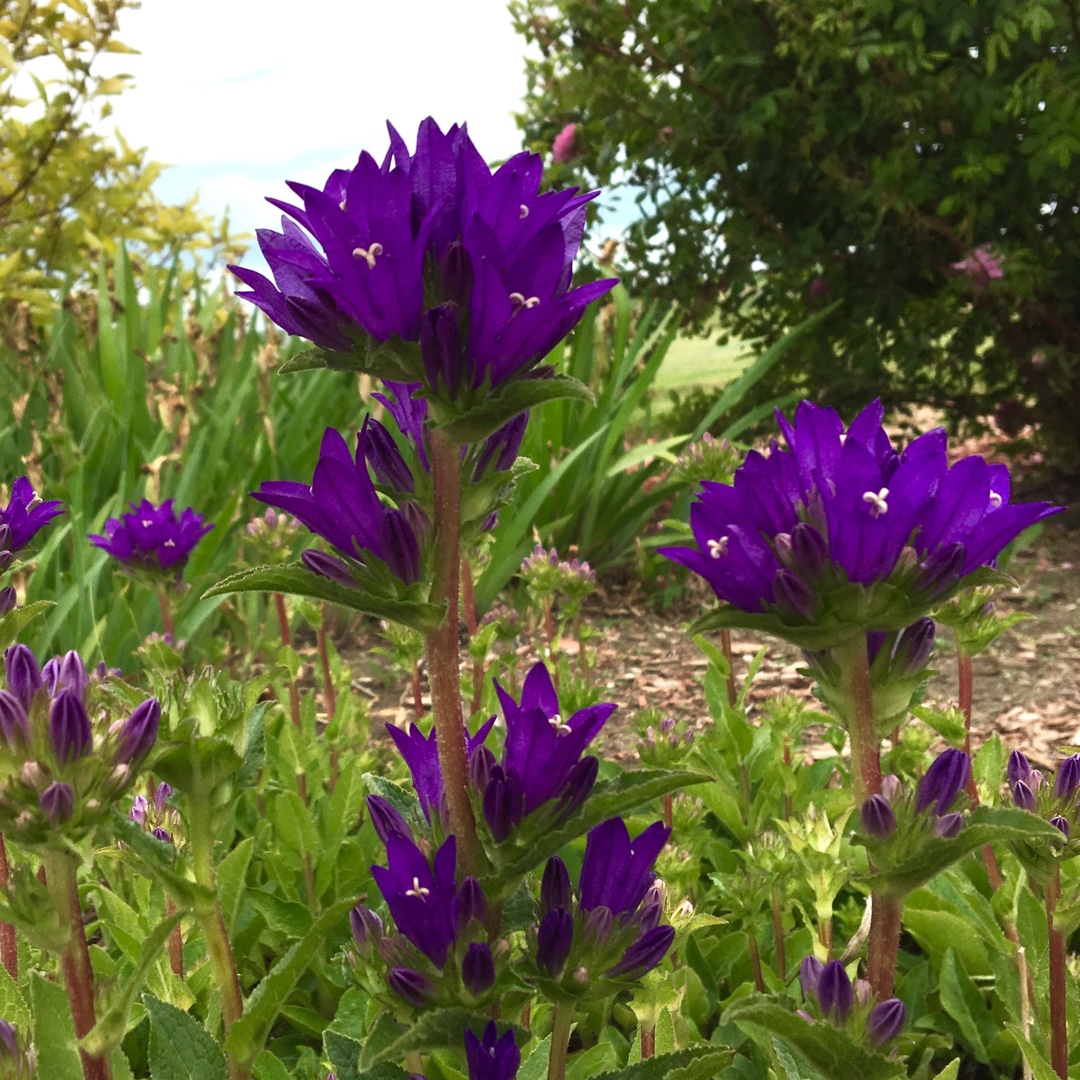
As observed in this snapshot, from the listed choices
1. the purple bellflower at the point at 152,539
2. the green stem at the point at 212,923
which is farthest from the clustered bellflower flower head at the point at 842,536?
the purple bellflower at the point at 152,539

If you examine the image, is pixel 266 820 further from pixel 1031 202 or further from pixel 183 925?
pixel 1031 202

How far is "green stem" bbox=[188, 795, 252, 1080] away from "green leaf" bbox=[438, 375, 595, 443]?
1.73ft

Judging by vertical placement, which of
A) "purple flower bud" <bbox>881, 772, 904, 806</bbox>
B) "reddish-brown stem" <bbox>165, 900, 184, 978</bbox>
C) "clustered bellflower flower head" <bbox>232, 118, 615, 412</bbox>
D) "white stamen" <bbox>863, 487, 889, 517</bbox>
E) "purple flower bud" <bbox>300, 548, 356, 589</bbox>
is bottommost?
"reddish-brown stem" <bbox>165, 900, 184, 978</bbox>

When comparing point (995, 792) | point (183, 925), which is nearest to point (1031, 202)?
point (995, 792)

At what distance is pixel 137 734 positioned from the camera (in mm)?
1077

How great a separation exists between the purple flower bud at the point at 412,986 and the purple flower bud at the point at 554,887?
134 millimetres

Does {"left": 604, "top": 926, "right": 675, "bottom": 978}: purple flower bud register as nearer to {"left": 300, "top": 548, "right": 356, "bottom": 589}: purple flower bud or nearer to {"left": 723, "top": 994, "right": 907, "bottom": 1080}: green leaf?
{"left": 723, "top": 994, "right": 907, "bottom": 1080}: green leaf

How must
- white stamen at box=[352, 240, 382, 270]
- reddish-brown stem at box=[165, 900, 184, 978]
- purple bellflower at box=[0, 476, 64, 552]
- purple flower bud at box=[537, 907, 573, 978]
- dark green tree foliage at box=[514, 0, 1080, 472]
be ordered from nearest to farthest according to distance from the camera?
white stamen at box=[352, 240, 382, 270]
purple flower bud at box=[537, 907, 573, 978]
reddish-brown stem at box=[165, 900, 184, 978]
purple bellflower at box=[0, 476, 64, 552]
dark green tree foliage at box=[514, 0, 1080, 472]

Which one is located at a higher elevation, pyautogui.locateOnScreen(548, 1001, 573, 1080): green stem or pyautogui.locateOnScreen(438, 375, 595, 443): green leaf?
pyautogui.locateOnScreen(438, 375, 595, 443): green leaf

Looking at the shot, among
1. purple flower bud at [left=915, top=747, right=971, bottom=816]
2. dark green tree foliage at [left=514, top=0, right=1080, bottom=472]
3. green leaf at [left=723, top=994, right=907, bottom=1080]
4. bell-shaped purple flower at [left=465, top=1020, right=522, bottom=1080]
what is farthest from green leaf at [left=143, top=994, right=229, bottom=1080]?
dark green tree foliage at [left=514, top=0, right=1080, bottom=472]

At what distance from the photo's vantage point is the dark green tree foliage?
4.72m

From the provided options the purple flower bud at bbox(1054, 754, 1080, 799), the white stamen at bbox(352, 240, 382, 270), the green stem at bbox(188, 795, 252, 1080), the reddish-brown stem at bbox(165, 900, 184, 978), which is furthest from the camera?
the reddish-brown stem at bbox(165, 900, 184, 978)

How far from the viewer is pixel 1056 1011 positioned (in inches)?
58.8

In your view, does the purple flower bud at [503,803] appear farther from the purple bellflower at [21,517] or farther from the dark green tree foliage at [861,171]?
the dark green tree foliage at [861,171]
